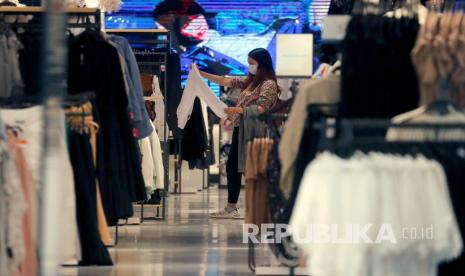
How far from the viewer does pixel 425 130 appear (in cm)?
494

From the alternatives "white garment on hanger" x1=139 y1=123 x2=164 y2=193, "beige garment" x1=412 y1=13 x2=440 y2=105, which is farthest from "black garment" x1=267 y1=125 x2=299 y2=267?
"white garment on hanger" x1=139 y1=123 x2=164 y2=193

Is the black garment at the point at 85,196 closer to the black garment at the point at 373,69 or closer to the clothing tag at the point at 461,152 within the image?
the black garment at the point at 373,69

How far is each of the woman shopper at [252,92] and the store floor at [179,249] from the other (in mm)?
572

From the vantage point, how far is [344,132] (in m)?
4.85

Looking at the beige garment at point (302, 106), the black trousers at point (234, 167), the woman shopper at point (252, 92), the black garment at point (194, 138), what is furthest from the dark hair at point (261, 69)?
the beige garment at point (302, 106)

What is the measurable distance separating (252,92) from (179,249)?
100 inches

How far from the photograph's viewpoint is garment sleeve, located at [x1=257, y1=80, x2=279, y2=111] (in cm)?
1119

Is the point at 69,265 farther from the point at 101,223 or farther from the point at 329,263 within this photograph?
the point at 329,263

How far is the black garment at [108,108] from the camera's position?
7.45 meters

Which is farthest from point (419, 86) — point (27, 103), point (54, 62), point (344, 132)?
point (27, 103)

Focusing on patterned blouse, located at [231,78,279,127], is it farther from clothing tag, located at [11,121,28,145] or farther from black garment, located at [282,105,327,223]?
black garment, located at [282,105,327,223]

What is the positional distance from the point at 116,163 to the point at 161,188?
436 cm

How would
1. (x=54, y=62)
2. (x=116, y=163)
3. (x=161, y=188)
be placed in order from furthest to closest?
1. (x=161, y=188)
2. (x=116, y=163)
3. (x=54, y=62)

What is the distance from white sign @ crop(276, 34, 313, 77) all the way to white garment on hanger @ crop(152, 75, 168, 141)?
483 centimetres
